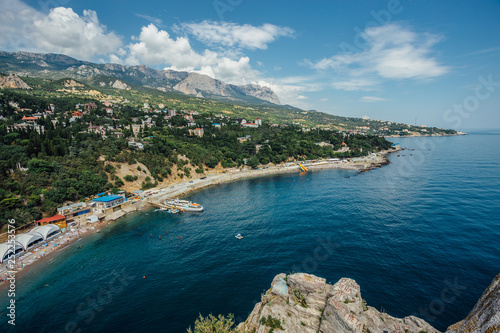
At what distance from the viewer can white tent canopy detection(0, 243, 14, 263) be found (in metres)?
31.9

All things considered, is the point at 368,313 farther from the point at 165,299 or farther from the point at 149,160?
the point at 149,160

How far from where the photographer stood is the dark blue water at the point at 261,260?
79.6 feet

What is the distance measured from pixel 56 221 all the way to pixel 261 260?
41.5m

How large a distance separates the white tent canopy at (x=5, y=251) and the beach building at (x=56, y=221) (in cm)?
871

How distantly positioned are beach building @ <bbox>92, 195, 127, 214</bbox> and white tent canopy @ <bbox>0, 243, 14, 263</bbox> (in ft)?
55.3

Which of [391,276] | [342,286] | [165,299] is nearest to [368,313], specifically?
[342,286]

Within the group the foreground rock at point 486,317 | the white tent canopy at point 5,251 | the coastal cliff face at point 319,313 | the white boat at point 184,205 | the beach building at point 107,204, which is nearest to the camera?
the foreground rock at point 486,317

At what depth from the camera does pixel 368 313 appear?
17.3 metres

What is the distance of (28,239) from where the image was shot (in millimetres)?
35812

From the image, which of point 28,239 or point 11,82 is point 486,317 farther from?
point 11,82

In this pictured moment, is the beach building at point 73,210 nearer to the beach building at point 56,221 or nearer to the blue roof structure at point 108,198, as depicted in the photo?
the beach building at point 56,221

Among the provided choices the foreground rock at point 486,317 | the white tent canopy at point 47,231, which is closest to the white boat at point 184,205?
the white tent canopy at point 47,231

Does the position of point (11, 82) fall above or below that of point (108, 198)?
above

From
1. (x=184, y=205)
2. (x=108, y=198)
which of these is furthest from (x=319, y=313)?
(x=108, y=198)
